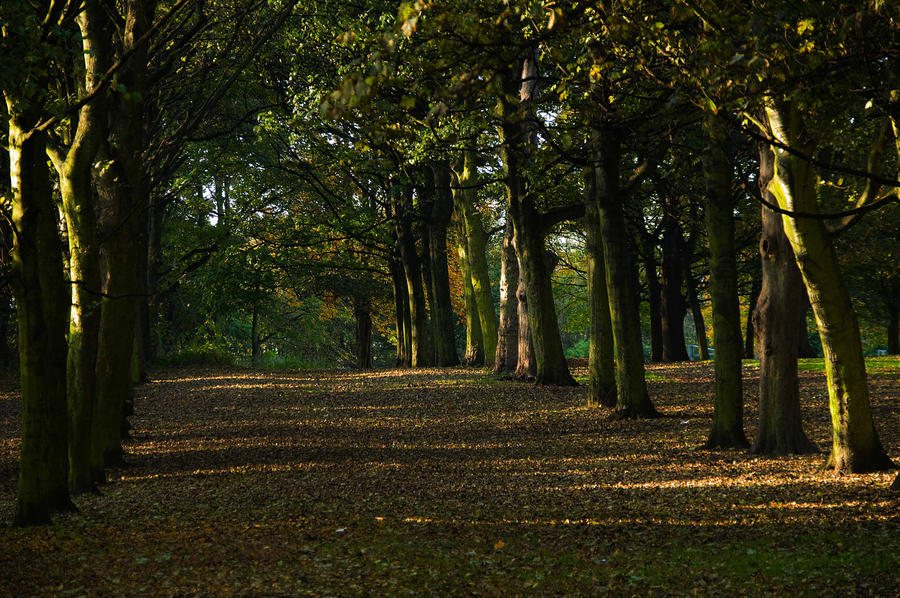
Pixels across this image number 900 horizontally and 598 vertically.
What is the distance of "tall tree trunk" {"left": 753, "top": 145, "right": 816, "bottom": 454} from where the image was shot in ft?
34.1

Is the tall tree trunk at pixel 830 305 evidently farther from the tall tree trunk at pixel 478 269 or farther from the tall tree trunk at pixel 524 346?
the tall tree trunk at pixel 478 269

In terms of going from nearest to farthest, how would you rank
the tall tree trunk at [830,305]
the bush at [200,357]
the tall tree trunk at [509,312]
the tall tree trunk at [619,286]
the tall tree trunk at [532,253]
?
the tall tree trunk at [830,305]
the tall tree trunk at [619,286]
the tall tree trunk at [532,253]
the tall tree trunk at [509,312]
the bush at [200,357]

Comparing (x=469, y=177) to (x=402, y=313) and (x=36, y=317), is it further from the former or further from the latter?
(x=36, y=317)

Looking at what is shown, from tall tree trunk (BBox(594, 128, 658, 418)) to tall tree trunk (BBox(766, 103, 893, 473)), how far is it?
5.52 metres

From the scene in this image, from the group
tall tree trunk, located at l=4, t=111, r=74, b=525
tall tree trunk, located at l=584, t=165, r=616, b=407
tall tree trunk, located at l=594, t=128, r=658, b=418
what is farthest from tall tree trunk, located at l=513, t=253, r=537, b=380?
tall tree trunk, located at l=4, t=111, r=74, b=525

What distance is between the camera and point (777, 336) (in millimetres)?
10531

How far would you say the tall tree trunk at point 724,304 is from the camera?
38.0 ft

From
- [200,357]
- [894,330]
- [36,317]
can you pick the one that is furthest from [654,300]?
[36,317]

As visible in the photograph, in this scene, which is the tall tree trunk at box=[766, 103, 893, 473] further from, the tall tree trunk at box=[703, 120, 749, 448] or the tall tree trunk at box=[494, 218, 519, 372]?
the tall tree trunk at box=[494, 218, 519, 372]

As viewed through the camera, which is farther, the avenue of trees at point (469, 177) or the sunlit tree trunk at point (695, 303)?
the sunlit tree trunk at point (695, 303)

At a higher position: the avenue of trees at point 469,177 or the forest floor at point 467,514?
the avenue of trees at point 469,177

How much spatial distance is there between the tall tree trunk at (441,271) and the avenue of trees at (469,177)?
4.0 inches

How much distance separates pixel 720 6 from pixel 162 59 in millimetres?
12474

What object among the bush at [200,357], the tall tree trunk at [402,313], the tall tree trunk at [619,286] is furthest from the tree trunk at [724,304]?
the bush at [200,357]
